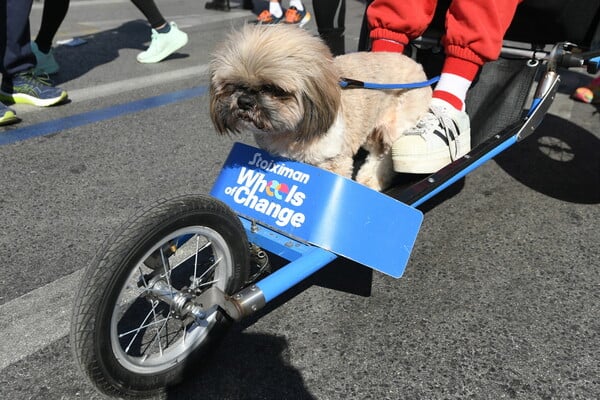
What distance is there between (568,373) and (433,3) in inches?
70.3

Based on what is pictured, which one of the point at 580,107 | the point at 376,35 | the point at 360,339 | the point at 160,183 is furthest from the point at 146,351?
the point at 580,107

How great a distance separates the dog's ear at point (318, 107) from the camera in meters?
1.66

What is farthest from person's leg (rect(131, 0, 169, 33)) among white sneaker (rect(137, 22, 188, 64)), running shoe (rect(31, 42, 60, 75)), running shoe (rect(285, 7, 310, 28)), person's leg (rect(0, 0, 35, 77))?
running shoe (rect(285, 7, 310, 28))

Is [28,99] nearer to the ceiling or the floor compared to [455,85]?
nearer to the floor

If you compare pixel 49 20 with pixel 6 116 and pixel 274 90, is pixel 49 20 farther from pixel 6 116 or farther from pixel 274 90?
pixel 274 90

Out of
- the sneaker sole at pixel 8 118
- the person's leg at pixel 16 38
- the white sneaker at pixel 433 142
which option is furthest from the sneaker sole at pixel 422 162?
the person's leg at pixel 16 38

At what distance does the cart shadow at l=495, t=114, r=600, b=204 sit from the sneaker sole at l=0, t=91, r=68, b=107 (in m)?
3.11

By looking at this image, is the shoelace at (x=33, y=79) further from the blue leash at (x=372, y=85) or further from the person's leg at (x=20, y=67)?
the blue leash at (x=372, y=85)

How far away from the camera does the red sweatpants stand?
86.8 inches

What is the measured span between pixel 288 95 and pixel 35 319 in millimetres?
1182

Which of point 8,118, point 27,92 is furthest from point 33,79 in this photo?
point 8,118

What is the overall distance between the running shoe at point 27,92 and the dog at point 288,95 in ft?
→ 7.82

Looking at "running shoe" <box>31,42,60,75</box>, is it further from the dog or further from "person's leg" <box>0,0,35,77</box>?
the dog

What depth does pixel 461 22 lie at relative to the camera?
7.43 ft
